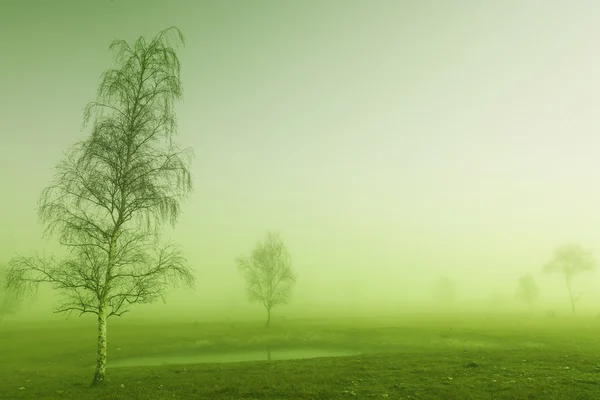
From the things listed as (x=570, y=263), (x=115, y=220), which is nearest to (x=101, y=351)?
(x=115, y=220)

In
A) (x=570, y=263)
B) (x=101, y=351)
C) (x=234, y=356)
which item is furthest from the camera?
(x=570, y=263)

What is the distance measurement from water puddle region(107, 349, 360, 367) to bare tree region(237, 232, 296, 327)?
19.9 meters

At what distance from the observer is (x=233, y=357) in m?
36.7

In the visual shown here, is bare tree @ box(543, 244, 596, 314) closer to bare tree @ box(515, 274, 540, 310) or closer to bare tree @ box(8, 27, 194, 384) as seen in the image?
bare tree @ box(515, 274, 540, 310)

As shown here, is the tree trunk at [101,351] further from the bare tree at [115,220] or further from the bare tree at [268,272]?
the bare tree at [268,272]

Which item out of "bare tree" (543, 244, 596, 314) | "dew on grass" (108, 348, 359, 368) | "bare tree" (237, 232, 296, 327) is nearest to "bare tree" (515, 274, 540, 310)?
"bare tree" (543, 244, 596, 314)

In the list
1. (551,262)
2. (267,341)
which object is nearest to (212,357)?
(267,341)

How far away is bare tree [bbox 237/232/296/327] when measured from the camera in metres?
61.0

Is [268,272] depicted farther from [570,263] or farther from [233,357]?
[570,263]

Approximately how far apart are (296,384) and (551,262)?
103m

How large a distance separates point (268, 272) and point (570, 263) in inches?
3392

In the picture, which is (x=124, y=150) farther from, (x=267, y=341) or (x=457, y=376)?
(x=267, y=341)

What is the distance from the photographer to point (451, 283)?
182 meters

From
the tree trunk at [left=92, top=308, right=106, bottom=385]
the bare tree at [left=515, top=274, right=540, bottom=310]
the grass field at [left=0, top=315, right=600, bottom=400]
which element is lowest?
the bare tree at [left=515, top=274, right=540, bottom=310]
